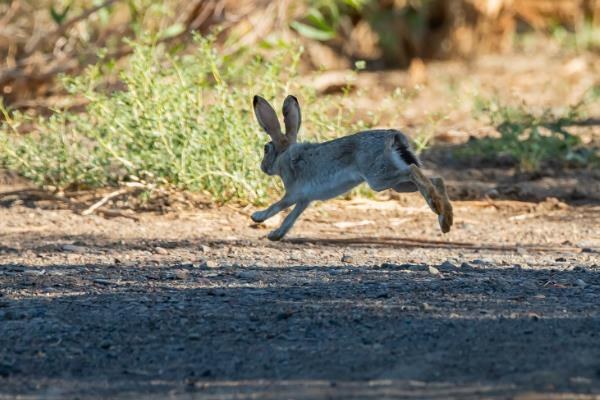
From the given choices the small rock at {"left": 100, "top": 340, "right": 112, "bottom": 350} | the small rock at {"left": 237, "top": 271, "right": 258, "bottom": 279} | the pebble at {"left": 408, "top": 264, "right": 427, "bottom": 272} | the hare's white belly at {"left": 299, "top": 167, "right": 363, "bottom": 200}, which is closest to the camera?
the small rock at {"left": 100, "top": 340, "right": 112, "bottom": 350}

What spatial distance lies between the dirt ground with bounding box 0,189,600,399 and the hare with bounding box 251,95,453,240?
→ 33 cm

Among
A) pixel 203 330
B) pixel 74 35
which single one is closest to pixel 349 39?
pixel 74 35

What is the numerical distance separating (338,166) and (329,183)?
12 centimetres

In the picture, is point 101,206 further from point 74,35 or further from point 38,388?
point 38,388

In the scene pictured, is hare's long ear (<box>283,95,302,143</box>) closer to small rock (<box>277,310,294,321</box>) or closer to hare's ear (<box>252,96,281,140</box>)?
hare's ear (<box>252,96,281,140</box>)

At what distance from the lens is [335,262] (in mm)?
6266

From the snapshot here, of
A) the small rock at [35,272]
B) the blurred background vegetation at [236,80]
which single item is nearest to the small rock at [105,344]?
the small rock at [35,272]

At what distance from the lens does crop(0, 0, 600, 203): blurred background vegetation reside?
7.78 metres

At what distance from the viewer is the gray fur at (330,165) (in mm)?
5980

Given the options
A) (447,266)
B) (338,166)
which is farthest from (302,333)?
(338,166)

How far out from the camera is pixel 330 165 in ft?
20.8

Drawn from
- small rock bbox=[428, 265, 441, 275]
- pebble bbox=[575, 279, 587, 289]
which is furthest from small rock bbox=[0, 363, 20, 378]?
pebble bbox=[575, 279, 587, 289]

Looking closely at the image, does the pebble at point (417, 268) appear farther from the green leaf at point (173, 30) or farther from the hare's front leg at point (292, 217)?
the green leaf at point (173, 30)

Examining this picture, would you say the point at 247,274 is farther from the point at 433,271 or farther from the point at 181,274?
the point at 433,271
